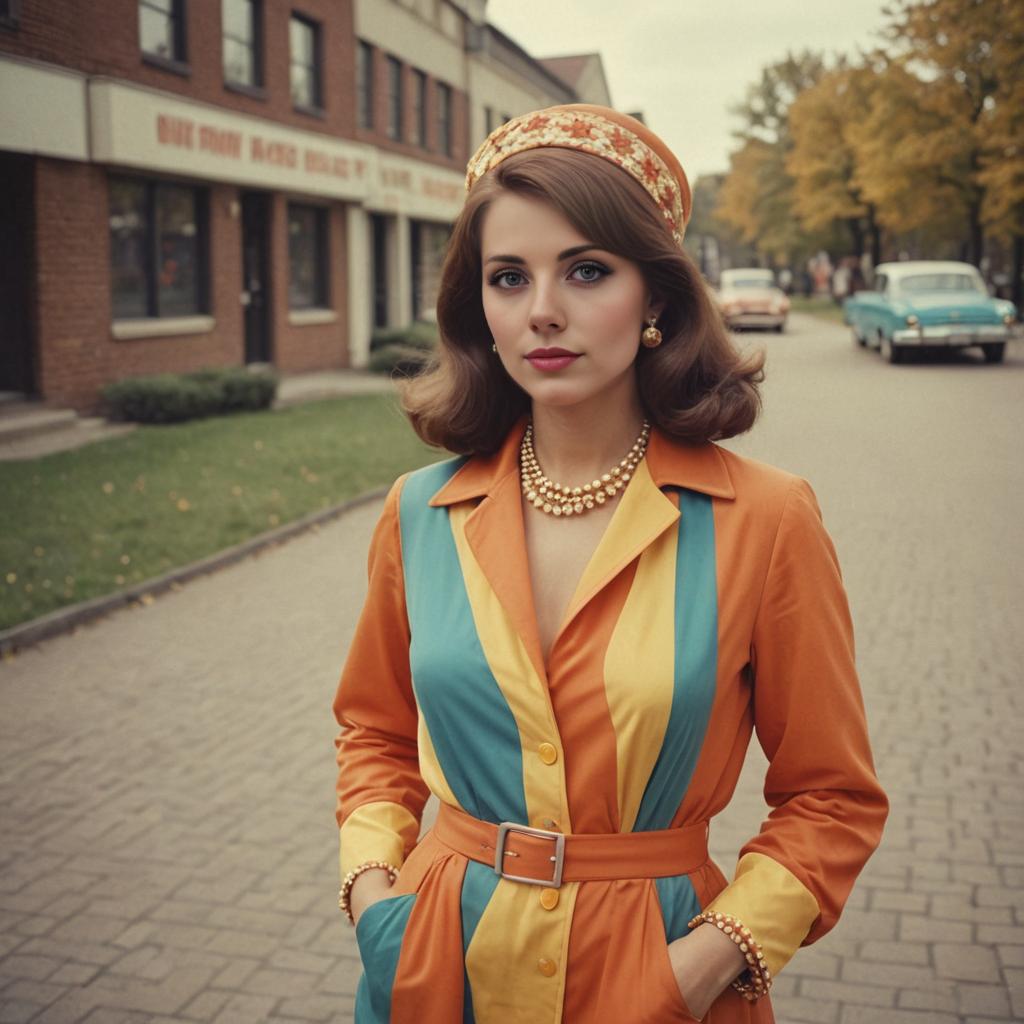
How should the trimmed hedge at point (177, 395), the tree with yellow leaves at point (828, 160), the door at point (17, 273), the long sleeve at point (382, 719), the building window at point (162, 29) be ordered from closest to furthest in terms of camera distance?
the long sleeve at point (382, 719), the door at point (17, 273), the trimmed hedge at point (177, 395), the building window at point (162, 29), the tree with yellow leaves at point (828, 160)

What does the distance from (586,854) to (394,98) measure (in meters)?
29.5

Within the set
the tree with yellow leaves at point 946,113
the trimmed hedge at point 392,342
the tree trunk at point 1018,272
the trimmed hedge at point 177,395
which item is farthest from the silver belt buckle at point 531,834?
the tree trunk at point 1018,272

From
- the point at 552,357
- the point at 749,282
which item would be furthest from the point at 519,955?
the point at 749,282

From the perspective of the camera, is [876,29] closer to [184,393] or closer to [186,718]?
[184,393]

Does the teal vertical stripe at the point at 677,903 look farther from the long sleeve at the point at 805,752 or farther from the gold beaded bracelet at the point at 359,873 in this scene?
the gold beaded bracelet at the point at 359,873

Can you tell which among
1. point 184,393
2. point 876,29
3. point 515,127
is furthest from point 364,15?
point 515,127

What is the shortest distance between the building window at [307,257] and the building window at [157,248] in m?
3.97

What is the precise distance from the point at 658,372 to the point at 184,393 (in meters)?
15.7

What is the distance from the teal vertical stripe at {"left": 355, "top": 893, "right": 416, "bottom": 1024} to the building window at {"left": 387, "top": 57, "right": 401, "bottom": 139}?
28281 millimetres

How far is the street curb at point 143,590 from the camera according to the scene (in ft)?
24.8

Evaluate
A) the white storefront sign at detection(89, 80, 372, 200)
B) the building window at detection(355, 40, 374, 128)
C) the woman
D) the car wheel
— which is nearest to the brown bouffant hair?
the woman

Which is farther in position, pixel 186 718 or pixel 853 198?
pixel 853 198

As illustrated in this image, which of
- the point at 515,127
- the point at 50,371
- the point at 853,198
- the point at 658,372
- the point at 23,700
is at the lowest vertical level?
the point at 23,700

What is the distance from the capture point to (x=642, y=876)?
1873 mm
